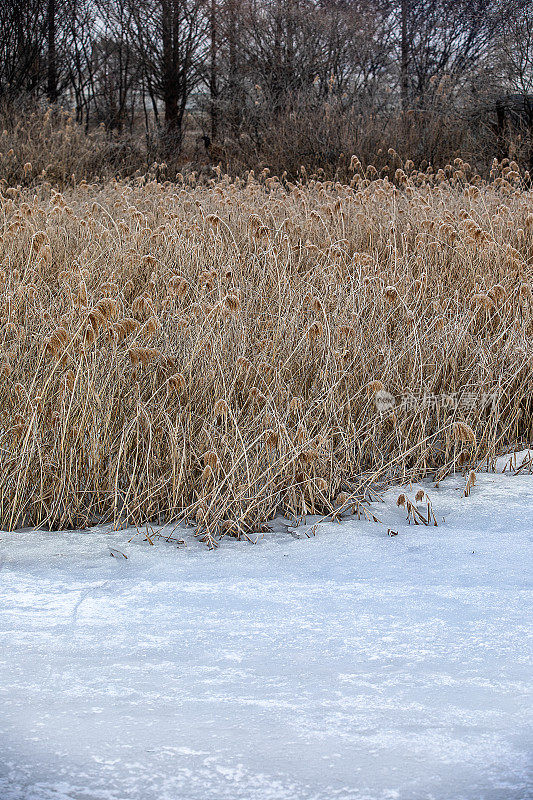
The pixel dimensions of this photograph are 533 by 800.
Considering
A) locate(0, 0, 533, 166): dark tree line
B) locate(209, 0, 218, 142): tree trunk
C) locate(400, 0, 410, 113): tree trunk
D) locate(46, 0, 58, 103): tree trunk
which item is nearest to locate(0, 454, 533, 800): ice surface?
locate(0, 0, 533, 166): dark tree line

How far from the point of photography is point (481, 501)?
300 centimetres

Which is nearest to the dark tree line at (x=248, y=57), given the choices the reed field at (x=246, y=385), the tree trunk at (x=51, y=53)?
the tree trunk at (x=51, y=53)

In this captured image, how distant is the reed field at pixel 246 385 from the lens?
2.90m

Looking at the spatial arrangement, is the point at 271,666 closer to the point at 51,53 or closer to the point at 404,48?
the point at 404,48

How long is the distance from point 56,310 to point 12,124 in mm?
9755

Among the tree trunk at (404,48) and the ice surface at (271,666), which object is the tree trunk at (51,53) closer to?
the tree trunk at (404,48)

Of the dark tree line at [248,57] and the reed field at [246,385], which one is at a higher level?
the dark tree line at [248,57]

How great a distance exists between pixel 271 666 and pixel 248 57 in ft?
51.6

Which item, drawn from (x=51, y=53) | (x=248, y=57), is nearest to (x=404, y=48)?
(x=248, y=57)

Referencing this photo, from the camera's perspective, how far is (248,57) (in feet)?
51.9

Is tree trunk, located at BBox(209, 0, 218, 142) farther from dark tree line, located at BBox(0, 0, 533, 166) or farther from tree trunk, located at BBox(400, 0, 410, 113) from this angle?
tree trunk, located at BBox(400, 0, 410, 113)

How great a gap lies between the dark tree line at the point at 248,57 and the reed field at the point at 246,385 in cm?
864

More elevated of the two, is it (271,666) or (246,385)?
(246,385)

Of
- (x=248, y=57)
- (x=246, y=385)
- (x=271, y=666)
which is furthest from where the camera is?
(x=248, y=57)
